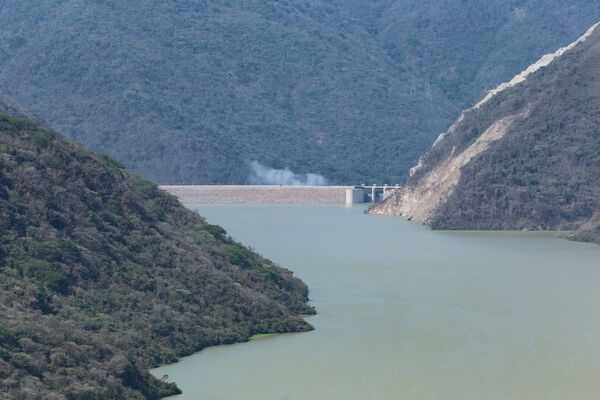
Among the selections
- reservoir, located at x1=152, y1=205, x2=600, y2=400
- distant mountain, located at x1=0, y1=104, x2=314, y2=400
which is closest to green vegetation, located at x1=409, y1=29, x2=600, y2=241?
reservoir, located at x1=152, y1=205, x2=600, y2=400

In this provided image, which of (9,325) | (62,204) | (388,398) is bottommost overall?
(388,398)

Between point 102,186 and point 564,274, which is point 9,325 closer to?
point 102,186

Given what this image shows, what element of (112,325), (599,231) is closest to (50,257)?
(112,325)

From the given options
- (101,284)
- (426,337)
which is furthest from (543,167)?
(101,284)

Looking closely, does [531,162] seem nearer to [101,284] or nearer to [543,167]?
[543,167]

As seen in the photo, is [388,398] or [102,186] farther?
[102,186]

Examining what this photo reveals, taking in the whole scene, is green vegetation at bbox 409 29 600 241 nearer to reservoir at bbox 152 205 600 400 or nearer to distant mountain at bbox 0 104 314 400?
reservoir at bbox 152 205 600 400
